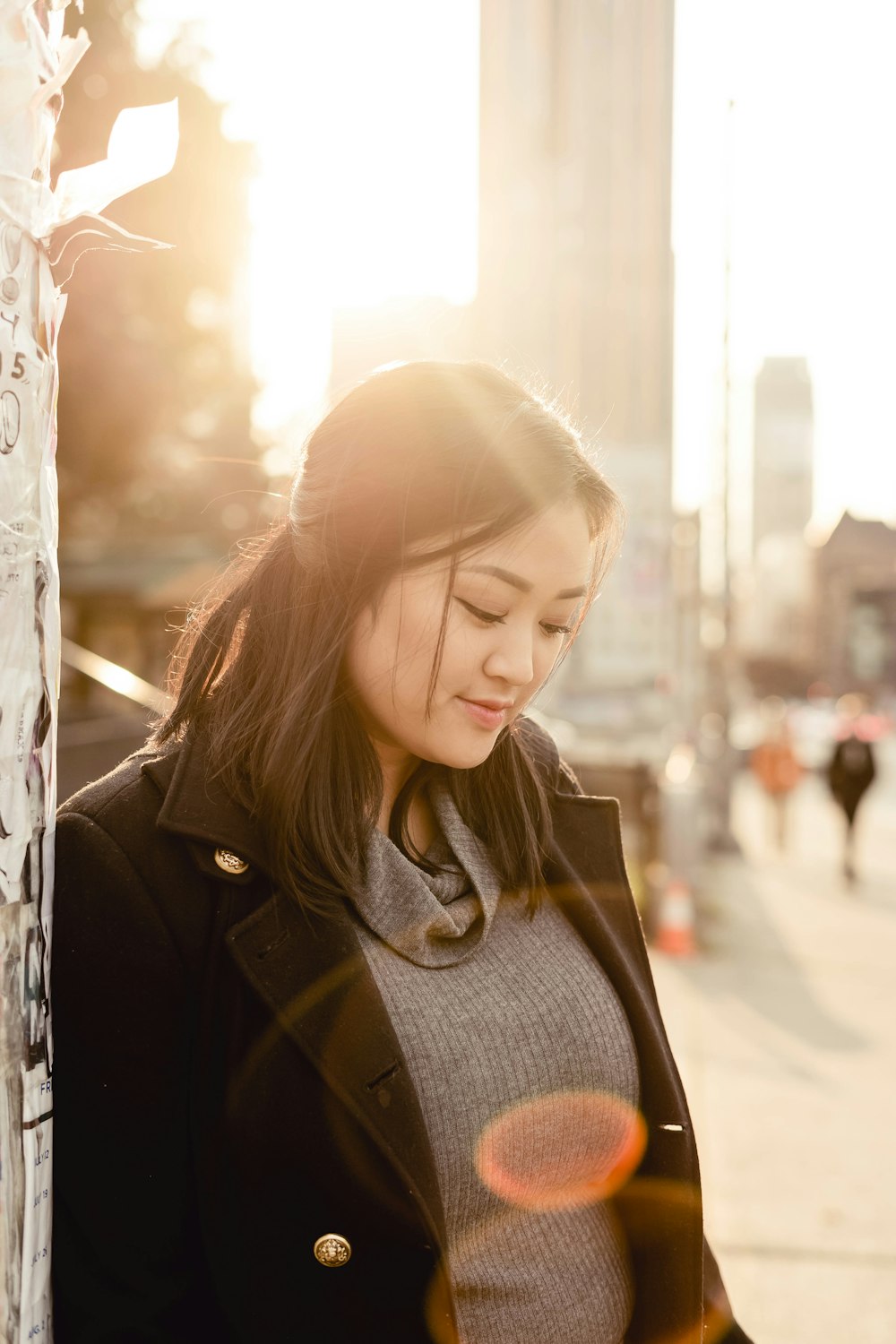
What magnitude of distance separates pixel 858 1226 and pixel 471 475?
386 cm

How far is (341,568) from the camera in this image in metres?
1.77

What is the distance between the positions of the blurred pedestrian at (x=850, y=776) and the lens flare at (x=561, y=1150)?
1140 cm

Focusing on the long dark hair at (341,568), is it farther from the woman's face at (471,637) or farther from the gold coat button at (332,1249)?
the gold coat button at (332,1249)

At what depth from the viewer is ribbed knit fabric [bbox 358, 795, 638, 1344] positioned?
1703 mm

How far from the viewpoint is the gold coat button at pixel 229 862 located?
1.62m

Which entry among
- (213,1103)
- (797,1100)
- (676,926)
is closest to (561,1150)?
(213,1103)

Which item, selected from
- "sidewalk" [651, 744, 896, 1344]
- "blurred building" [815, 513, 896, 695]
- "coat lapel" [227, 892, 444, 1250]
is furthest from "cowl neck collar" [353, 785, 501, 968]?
"blurred building" [815, 513, 896, 695]

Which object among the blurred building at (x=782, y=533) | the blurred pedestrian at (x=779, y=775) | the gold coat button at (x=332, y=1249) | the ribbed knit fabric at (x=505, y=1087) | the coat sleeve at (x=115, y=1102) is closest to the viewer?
the coat sleeve at (x=115, y=1102)

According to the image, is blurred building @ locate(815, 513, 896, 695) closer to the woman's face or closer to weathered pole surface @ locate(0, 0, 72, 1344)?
the woman's face

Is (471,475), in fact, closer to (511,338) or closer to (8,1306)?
(8,1306)

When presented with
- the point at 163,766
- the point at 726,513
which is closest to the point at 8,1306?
the point at 163,766

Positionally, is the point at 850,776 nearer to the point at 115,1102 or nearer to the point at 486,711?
the point at 486,711

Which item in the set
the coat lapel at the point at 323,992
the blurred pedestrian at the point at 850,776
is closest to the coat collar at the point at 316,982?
the coat lapel at the point at 323,992

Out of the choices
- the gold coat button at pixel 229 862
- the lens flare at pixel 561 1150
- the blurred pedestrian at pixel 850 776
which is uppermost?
the gold coat button at pixel 229 862
